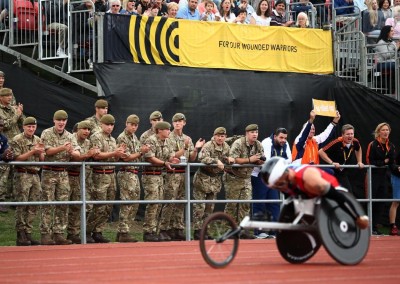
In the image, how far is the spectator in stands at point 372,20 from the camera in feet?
88.0

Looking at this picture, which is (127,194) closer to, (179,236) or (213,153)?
(179,236)

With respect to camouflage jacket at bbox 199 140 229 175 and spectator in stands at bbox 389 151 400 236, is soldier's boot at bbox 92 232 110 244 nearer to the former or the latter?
camouflage jacket at bbox 199 140 229 175

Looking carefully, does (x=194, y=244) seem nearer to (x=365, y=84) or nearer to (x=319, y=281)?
(x=319, y=281)

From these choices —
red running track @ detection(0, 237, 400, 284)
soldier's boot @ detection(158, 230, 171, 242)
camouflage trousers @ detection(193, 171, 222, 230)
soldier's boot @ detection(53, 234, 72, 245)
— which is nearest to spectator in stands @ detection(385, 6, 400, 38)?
camouflage trousers @ detection(193, 171, 222, 230)

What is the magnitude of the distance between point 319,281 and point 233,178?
8173 mm

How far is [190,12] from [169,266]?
10109 mm

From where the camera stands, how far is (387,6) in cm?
2733

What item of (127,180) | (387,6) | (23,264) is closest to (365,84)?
(387,6)

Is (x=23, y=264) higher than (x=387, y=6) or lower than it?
lower

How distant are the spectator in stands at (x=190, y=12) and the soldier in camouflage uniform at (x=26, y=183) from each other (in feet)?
19.0

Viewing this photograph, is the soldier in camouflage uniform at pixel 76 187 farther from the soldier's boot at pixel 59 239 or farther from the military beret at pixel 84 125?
the soldier's boot at pixel 59 239

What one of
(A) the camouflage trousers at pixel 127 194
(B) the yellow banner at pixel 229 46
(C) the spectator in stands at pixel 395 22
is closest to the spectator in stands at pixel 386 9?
(C) the spectator in stands at pixel 395 22

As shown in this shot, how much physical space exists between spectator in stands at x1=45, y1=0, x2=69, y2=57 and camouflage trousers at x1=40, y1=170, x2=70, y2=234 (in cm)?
480

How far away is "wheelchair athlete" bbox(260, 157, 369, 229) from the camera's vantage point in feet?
44.3
